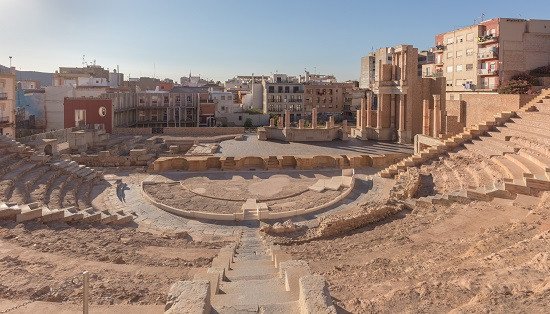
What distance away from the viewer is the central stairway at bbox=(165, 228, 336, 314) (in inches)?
200

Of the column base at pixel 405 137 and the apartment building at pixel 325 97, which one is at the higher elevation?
the apartment building at pixel 325 97

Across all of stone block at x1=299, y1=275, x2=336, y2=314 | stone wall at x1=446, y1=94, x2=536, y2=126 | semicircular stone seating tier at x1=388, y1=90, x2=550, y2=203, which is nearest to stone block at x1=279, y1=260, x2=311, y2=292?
stone block at x1=299, y1=275, x2=336, y2=314

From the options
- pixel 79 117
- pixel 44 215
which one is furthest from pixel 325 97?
pixel 44 215

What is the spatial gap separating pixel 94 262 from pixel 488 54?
139 feet

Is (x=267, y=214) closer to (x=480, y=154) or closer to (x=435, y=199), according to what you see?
(x=435, y=199)

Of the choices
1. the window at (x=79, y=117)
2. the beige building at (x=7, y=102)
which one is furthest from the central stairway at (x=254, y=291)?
the window at (x=79, y=117)

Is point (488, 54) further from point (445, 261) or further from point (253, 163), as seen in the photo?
point (445, 261)

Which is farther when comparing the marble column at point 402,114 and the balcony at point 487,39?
the balcony at point 487,39

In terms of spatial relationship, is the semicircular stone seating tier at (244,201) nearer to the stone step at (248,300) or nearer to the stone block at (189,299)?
the stone step at (248,300)

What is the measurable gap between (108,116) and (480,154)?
37.9 metres

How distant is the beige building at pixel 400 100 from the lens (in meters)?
32.5

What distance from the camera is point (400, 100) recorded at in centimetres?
3294

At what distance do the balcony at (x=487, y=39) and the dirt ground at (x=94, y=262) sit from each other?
38.6 metres

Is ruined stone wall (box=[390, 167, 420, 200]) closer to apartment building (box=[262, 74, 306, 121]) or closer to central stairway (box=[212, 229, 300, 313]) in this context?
central stairway (box=[212, 229, 300, 313])
